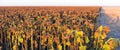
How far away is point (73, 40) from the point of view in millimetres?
7211

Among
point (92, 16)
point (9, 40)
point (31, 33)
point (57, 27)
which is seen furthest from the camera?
point (92, 16)

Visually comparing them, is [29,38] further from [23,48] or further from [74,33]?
[74,33]

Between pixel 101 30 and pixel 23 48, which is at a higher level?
pixel 101 30

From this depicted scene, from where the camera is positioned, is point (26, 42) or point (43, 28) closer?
point (26, 42)

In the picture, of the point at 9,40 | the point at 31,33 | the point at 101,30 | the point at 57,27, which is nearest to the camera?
the point at 101,30

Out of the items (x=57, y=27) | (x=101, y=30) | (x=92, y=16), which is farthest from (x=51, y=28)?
(x=92, y=16)

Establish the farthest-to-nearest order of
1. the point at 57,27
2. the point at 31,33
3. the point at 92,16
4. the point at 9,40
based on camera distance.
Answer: the point at 92,16, the point at 57,27, the point at 9,40, the point at 31,33

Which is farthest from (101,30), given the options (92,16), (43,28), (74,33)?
(92,16)

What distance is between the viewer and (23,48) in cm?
722

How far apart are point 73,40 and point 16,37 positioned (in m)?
1.29

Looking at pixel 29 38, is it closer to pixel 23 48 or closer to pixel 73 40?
pixel 23 48

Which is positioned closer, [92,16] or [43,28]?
[43,28]

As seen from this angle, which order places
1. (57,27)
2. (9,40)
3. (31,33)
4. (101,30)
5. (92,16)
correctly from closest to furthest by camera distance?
(101,30) < (31,33) < (9,40) < (57,27) < (92,16)

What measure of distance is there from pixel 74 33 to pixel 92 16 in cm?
906
